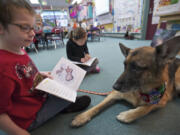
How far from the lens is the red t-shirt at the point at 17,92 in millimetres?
618

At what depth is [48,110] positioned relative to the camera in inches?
37.1

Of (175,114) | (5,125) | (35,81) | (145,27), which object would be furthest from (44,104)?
(145,27)

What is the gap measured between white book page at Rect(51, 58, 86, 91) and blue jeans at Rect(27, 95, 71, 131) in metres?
0.21

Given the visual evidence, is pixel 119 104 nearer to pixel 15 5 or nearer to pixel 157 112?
pixel 157 112

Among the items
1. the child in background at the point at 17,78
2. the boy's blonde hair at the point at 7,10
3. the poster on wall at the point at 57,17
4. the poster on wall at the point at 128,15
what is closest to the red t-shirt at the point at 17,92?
the child in background at the point at 17,78

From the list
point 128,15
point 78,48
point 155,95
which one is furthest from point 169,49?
point 128,15

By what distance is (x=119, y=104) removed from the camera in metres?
1.19

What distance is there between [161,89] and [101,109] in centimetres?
58

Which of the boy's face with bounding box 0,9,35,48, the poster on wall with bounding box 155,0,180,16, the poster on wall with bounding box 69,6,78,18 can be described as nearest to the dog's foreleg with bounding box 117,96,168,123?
the boy's face with bounding box 0,9,35,48

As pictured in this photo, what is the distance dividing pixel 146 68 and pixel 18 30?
98 centimetres

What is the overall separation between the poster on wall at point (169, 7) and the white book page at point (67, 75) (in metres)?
2.56

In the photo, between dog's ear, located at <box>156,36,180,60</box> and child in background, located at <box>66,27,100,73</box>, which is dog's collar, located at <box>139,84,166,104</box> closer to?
dog's ear, located at <box>156,36,180,60</box>

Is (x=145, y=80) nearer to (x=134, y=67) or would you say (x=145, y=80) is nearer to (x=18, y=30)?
(x=134, y=67)

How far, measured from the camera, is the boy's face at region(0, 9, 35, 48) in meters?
0.66
